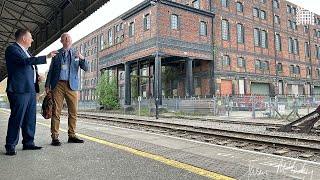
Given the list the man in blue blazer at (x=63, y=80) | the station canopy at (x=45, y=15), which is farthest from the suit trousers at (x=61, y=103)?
the station canopy at (x=45, y=15)

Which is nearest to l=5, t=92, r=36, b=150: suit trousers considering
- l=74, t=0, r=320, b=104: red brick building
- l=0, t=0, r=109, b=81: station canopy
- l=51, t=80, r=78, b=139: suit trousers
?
l=51, t=80, r=78, b=139: suit trousers

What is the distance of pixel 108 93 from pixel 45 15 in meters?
20.1

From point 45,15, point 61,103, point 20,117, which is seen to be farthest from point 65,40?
point 45,15

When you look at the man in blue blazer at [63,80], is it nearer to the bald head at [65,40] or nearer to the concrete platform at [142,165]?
the bald head at [65,40]

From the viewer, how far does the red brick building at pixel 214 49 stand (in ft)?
92.9

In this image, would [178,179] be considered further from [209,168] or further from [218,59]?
[218,59]

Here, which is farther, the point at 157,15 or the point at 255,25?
the point at 255,25

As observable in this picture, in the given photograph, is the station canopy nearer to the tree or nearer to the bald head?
the bald head

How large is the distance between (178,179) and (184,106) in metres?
22.5

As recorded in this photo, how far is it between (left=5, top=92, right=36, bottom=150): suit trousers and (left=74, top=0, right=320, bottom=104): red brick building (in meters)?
22.0

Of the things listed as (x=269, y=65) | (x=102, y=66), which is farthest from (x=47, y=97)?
(x=269, y=65)

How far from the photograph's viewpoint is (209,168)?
3.14 meters

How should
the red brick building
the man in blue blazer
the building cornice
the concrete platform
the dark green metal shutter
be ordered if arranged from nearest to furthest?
the concrete platform < the man in blue blazer < the building cornice < the red brick building < the dark green metal shutter

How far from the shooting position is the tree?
3289 cm
